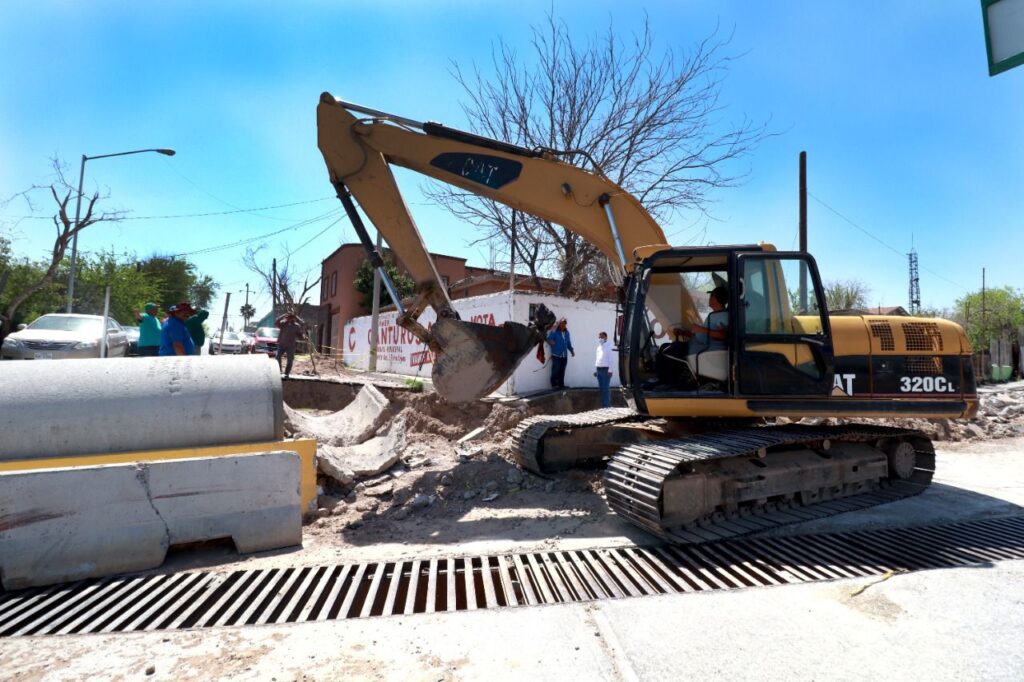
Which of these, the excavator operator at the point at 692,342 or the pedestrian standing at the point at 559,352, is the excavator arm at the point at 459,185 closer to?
the excavator operator at the point at 692,342

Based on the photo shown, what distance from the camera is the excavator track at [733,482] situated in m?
4.46

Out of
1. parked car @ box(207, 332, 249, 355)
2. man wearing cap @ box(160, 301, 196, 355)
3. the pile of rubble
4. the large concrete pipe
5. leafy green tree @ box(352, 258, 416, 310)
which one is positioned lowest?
the pile of rubble

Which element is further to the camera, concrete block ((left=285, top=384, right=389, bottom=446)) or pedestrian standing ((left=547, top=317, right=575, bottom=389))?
pedestrian standing ((left=547, top=317, right=575, bottom=389))

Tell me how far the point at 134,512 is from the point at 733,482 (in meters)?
4.54

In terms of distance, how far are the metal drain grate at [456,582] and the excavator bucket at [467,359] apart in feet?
5.83

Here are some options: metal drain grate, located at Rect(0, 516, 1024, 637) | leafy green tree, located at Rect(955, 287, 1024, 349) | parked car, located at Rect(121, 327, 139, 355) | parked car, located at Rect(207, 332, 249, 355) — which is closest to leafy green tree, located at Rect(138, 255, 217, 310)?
parked car, located at Rect(207, 332, 249, 355)

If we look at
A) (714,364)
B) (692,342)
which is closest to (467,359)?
(692,342)

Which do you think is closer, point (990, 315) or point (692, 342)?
point (692, 342)

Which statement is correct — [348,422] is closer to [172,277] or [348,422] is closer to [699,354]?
[699,354]

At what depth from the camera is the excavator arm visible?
5594mm

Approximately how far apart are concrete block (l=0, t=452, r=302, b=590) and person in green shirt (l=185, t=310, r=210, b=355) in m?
4.19

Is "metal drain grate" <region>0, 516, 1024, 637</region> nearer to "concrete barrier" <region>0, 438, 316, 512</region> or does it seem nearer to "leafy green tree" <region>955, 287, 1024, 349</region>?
"concrete barrier" <region>0, 438, 316, 512</region>

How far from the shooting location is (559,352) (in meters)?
11.4

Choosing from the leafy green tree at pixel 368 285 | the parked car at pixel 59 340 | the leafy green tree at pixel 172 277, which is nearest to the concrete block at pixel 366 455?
the parked car at pixel 59 340
